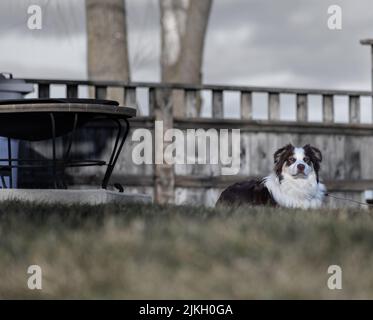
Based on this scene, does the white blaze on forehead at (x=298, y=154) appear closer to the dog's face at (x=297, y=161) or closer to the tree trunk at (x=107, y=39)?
the dog's face at (x=297, y=161)

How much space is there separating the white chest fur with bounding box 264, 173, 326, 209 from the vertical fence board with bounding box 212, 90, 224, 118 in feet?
11.4

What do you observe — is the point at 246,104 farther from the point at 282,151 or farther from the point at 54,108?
the point at 54,108

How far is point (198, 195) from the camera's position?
11.3 m

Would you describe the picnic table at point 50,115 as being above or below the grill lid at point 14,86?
below

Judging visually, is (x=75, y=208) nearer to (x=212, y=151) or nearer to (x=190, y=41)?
(x=212, y=151)

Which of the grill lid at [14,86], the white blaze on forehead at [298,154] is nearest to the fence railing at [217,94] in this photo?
the grill lid at [14,86]

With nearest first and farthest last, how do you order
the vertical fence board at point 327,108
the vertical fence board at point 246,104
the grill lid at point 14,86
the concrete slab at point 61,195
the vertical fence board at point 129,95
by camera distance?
the concrete slab at point 61,195 < the grill lid at point 14,86 < the vertical fence board at point 129,95 < the vertical fence board at point 246,104 < the vertical fence board at point 327,108

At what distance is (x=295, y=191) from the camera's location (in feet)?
26.3

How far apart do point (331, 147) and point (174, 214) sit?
7362mm

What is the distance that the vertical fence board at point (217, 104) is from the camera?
38.0 feet

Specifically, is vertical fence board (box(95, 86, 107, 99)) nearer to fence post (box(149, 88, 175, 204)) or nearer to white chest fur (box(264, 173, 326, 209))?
fence post (box(149, 88, 175, 204))

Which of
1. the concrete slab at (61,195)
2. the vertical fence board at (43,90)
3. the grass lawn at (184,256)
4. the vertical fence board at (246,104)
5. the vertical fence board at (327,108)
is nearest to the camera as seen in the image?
the grass lawn at (184,256)

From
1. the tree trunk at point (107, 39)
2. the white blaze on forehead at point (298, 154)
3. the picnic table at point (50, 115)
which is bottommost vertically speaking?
the white blaze on forehead at point (298, 154)

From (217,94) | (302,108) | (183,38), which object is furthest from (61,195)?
(302,108)
